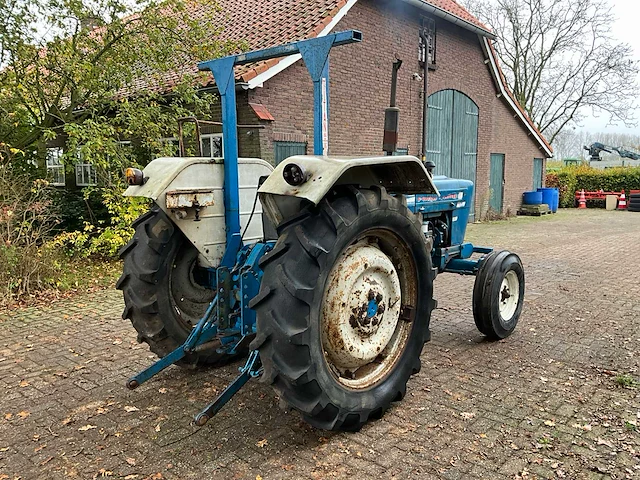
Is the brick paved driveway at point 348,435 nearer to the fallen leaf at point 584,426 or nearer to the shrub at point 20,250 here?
the fallen leaf at point 584,426

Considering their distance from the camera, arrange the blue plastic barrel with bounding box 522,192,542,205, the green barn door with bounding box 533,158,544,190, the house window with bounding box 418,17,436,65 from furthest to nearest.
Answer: the green barn door with bounding box 533,158,544,190, the blue plastic barrel with bounding box 522,192,542,205, the house window with bounding box 418,17,436,65

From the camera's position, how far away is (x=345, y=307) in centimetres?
304

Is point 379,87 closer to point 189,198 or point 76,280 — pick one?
point 76,280

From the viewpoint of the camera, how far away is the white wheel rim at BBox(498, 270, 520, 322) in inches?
195

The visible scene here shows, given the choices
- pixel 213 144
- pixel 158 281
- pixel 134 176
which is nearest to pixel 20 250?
pixel 158 281

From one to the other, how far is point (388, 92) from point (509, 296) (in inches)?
358

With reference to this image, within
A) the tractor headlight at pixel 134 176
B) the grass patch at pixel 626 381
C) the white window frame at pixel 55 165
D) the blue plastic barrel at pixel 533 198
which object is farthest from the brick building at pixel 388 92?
the grass patch at pixel 626 381

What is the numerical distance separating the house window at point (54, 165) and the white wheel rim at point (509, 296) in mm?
6524

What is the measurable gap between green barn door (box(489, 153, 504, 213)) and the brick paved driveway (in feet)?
42.2

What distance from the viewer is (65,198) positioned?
424 inches

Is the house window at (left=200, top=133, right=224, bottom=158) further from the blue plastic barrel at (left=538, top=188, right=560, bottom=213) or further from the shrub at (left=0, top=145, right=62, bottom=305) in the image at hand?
the blue plastic barrel at (left=538, top=188, right=560, bottom=213)

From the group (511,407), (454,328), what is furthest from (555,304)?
(511,407)

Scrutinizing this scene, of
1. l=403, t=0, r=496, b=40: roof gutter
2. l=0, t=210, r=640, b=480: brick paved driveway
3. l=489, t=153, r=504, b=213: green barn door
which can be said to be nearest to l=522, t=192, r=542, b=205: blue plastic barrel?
l=489, t=153, r=504, b=213: green barn door

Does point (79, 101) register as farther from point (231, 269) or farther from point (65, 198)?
point (231, 269)
